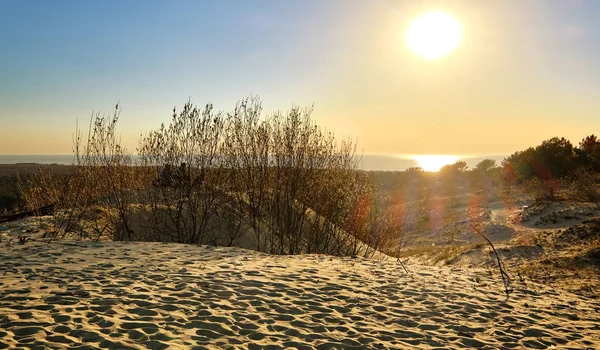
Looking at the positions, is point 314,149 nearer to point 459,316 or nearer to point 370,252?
point 370,252

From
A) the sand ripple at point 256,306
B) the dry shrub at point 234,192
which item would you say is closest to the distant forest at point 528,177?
the dry shrub at point 234,192

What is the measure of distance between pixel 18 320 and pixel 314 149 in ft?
29.2

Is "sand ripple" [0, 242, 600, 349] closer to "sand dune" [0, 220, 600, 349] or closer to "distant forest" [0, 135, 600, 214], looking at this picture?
"sand dune" [0, 220, 600, 349]

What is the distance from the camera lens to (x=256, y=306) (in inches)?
242

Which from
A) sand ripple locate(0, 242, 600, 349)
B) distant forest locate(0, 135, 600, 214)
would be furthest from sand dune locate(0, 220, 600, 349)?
distant forest locate(0, 135, 600, 214)

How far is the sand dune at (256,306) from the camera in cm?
494

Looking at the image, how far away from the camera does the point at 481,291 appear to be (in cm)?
810

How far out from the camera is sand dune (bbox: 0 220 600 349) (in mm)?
4941

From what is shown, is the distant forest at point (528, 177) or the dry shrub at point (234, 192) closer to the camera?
the dry shrub at point (234, 192)

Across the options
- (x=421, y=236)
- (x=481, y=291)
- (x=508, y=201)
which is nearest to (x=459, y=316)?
(x=481, y=291)

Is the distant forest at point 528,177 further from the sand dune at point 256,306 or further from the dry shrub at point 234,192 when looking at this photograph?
the sand dune at point 256,306

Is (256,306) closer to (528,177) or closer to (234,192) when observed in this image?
(234,192)


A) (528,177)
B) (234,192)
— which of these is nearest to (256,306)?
(234,192)

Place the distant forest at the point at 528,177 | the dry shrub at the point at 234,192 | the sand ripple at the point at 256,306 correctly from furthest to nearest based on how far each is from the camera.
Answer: the distant forest at the point at 528,177, the dry shrub at the point at 234,192, the sand ripple at the point at 256,306
